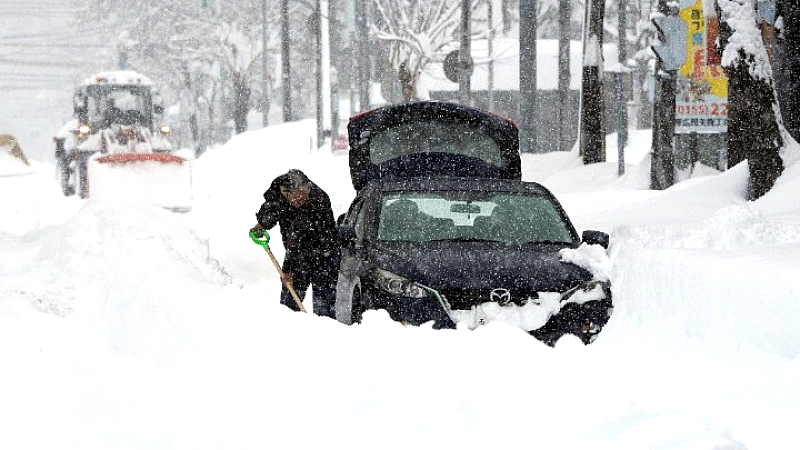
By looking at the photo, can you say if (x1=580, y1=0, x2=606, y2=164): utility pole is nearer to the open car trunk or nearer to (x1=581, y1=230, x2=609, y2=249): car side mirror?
the open car trunk

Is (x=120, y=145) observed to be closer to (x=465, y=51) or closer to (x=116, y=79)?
(x=116, y=79)

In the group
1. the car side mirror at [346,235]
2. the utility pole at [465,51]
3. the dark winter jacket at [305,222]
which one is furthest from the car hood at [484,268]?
the utility pole at [465,51]

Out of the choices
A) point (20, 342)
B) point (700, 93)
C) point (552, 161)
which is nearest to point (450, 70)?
Answer: point (552, 161)

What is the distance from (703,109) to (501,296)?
644 inches

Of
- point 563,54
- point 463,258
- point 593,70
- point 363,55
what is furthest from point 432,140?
point 563,54

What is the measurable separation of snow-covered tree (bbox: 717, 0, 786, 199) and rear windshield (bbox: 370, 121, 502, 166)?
12.0 feet

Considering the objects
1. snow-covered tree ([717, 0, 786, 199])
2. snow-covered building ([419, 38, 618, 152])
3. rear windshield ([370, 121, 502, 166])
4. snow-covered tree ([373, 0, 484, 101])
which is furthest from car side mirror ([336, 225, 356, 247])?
snow-covered building ([419, 38, 618, 152])

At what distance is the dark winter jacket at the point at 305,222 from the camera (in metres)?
8.76

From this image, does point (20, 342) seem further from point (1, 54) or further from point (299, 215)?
point (1, 54)

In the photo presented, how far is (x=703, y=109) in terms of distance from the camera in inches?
892

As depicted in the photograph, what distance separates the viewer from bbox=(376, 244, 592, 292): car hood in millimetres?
7180

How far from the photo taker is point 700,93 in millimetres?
22750

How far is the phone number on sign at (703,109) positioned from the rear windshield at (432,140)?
39.8 feet

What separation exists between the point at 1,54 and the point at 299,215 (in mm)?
95201
